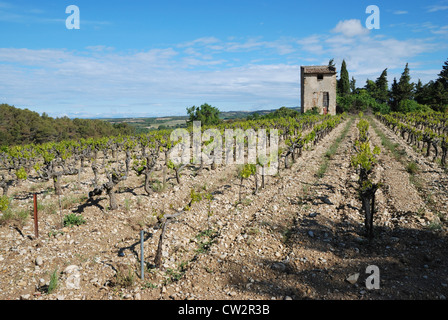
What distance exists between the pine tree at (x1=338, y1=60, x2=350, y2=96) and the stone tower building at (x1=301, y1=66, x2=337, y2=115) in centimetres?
1767

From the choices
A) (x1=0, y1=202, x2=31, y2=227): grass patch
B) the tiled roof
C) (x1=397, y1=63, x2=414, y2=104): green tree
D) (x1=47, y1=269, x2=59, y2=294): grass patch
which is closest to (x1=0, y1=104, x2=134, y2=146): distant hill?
(x1=0, y1=202, x2=31, y2=227): grass patch

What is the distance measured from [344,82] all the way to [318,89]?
20.7 m

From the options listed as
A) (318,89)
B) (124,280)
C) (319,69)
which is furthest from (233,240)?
(319,69)

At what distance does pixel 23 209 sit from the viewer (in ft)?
29.0

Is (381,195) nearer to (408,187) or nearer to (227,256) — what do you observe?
(408,187)

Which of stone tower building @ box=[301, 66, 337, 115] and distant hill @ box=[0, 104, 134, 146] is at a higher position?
stone tower building @ box=[301, 66, 337, 115]

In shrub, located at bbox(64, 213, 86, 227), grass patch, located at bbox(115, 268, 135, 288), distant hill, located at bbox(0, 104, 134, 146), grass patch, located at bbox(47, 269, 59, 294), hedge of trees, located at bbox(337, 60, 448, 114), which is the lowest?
grass patch, located at bbox(115, 268, 135, 288)

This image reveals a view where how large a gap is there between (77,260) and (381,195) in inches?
403

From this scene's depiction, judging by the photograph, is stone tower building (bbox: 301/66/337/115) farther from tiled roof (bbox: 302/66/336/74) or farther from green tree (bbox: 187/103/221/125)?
green tree (bbox: 187/103/221/125)

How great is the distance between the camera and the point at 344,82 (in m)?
67.2

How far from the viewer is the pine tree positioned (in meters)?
67.2

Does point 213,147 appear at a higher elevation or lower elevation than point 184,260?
higher

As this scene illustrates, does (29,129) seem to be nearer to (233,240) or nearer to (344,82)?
(233,240)

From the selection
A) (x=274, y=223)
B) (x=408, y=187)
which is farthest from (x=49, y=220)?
(x=408, y=187)
